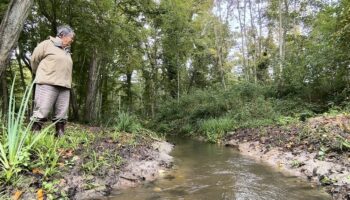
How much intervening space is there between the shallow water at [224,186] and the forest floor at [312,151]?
246 millimetres

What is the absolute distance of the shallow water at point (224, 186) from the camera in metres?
3.25

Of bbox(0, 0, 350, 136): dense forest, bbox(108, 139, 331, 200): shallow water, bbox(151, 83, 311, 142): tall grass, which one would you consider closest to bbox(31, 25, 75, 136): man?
bbox(108, 139, 331, 200): shallow water

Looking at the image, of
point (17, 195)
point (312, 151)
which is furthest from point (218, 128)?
point (17, 195)

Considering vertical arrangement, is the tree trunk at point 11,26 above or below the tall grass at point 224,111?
above

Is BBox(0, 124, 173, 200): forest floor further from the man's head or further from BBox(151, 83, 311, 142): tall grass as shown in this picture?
BBox(151, 83, 311, 142): tall grass

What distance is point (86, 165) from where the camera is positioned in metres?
3.50

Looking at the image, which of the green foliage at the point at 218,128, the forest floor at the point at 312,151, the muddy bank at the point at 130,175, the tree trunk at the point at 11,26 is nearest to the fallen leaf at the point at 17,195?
the muddy bank at the point at 130,175

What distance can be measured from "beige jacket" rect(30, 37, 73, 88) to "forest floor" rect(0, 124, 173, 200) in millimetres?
890

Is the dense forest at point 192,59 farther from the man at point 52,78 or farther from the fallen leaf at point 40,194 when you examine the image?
the fallen leaf at point 40,194

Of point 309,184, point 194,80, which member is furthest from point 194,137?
point 194,80

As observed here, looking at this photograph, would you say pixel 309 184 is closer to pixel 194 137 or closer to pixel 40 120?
pixel 40 120

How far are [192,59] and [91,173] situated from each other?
760 inches

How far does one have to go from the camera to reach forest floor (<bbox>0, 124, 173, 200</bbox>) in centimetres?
278

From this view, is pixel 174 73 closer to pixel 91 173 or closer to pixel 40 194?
pixel 91 173
